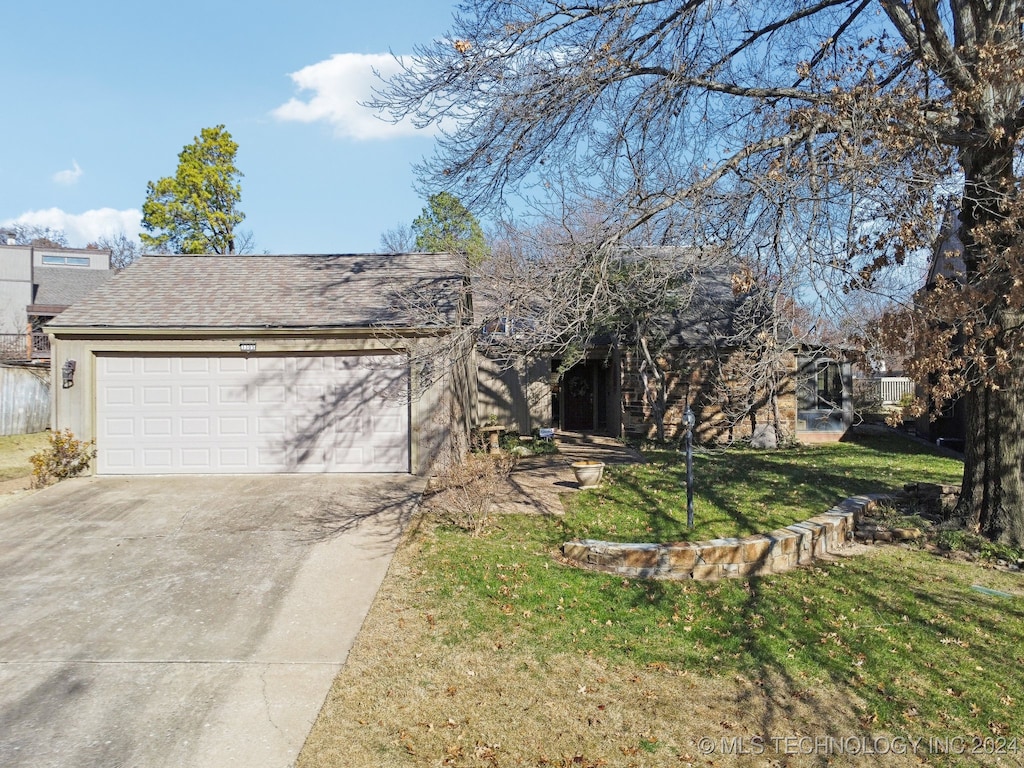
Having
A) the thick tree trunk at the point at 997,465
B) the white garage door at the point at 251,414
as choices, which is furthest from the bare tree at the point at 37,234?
the thick tree trunk at the point at 997,465

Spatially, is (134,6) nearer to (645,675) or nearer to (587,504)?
(587,504)

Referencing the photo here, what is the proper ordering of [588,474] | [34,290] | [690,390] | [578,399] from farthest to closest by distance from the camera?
[34,290]
[578,399]
[690,390]
[588,474]

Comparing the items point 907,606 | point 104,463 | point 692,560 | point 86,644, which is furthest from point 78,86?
point 907,606

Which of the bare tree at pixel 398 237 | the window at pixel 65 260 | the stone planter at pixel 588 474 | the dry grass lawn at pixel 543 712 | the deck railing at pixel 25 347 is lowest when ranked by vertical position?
the dry grass lawn at pixel 543 712

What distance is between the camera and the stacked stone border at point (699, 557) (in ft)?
23.1

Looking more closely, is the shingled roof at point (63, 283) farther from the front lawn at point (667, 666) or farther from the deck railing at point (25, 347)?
the front lawn at point (667, 666)

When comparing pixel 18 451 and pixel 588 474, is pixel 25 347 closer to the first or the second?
pixel 18 451

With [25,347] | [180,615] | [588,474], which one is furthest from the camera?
[25,347]

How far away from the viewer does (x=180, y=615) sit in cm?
584

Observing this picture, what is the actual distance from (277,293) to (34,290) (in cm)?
2529

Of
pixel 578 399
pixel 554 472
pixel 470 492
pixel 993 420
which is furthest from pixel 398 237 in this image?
pixel 993 420

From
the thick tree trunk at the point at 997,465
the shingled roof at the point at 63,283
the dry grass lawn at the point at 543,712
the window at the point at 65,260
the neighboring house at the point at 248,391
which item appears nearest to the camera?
the dry grass lawn at the point at 543,712

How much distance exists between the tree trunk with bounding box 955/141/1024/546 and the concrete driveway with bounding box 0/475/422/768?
744 centimetres

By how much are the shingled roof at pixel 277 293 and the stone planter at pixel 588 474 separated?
122 inches
